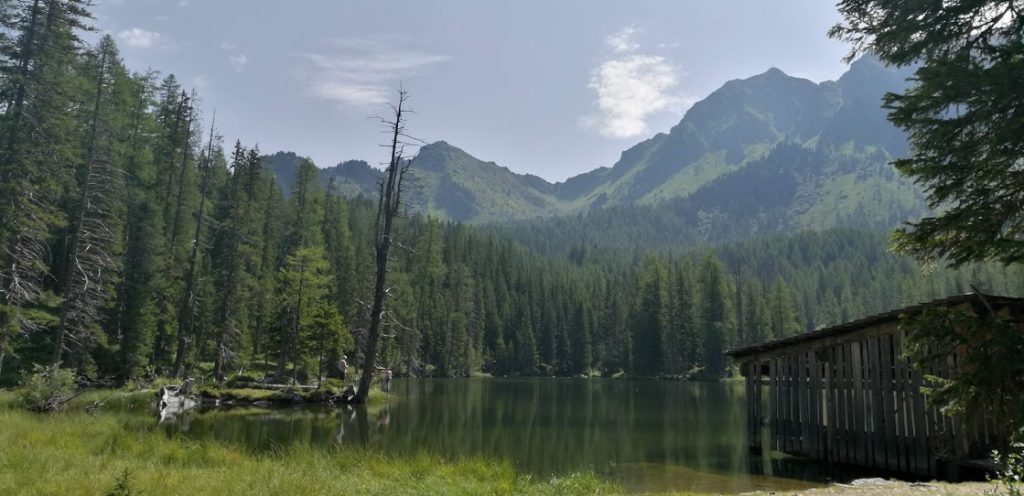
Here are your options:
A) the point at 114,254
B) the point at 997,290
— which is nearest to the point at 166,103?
the point at 114,254

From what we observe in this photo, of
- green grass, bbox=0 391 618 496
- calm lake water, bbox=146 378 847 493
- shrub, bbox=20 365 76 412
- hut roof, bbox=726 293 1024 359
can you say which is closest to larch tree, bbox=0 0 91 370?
shrub, bbox=20 365 76 412

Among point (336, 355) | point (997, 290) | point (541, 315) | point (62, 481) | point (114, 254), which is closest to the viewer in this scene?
point (62, 481)

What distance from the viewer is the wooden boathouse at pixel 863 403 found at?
14.9 metres

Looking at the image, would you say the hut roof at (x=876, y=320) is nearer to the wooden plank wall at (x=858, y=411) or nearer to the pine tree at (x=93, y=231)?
the wooden plank wall at (x=858, y=411)

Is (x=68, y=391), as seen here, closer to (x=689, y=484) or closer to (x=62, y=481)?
(x=62, y=481)

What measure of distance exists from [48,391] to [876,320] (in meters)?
26.5

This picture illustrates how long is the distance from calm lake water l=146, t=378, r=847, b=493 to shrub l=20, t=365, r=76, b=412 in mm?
3532

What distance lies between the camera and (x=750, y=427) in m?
20.7

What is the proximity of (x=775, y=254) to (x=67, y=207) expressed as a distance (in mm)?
181900

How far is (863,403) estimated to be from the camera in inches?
671

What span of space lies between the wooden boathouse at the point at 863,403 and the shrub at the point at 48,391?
23859 millimetres

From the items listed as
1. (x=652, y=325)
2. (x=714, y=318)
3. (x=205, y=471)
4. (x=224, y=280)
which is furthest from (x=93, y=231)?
(x=714, y=318)

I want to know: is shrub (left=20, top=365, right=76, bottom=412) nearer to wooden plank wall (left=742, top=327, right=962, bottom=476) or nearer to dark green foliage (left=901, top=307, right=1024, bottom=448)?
wooden plank wall (left=742, top=327, right=962, bottom=476)

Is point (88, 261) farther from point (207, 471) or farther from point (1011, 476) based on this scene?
point (1011, 476)
